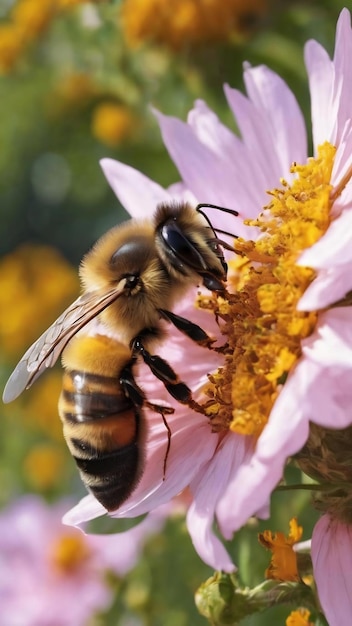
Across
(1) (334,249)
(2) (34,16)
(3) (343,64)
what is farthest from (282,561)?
(2) (34,16)

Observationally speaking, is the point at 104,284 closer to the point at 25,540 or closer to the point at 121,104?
the point at 25,540

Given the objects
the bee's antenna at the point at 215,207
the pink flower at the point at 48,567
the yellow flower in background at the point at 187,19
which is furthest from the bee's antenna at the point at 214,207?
the pink flower at the point at 48,567

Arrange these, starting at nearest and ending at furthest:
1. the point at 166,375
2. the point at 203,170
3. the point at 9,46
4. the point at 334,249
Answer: the point at 334,249 → the point at 166,375 → the point at 203,170 → the point at 9,46

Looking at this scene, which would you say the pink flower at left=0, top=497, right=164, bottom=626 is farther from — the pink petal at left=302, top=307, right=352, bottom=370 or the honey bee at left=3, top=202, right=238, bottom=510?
the pink petal at left=302, top=307, right=352, bottom=370

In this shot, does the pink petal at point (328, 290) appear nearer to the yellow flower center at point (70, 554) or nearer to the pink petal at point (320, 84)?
the pink petal at point (320, 84)

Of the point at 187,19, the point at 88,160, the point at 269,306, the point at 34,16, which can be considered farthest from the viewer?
the point at 88,160

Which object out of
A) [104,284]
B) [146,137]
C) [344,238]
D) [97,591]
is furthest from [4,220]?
[344,238]

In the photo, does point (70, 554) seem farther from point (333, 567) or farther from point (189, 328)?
point (333, 567)

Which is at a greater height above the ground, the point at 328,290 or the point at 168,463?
the point at 328,290
